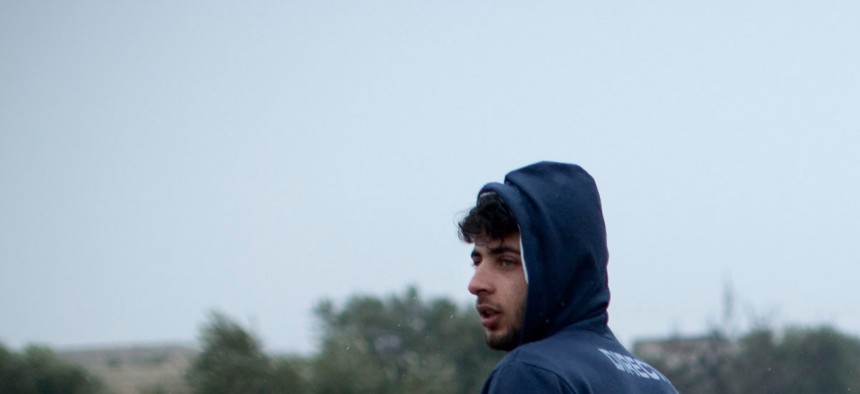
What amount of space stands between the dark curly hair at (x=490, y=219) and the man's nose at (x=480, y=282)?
68 millimetres

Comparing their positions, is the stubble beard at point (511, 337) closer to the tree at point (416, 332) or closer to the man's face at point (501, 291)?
the man's face at point (501, 291)

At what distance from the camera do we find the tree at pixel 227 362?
40.2ft

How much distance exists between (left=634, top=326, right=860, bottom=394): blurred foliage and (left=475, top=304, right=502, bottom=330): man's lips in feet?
87.9

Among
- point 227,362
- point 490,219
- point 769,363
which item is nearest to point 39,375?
point 227,362

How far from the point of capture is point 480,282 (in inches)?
87.1

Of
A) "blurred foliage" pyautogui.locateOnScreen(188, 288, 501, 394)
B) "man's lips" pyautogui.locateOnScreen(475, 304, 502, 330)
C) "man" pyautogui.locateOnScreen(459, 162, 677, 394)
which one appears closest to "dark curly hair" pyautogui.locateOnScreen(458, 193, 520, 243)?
"man" pyautogui.locateOnScreen(459, 162, 677, 394)

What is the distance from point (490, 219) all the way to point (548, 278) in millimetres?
172

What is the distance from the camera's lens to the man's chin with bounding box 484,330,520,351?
221cm

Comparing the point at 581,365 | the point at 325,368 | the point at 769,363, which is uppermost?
the point at 325,368

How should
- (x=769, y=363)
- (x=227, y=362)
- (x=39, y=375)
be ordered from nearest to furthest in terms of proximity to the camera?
1. (x=39, y=375)
2. (x=227, y=362)
3. (x=769, y=363)

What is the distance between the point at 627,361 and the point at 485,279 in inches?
12.3

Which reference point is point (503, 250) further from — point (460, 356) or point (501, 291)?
point (460, 356)

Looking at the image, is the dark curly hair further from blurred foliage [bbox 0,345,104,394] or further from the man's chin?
blurred foliage [bbox 0,345,104,394]

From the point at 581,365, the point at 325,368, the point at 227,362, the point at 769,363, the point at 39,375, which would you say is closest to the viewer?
the point at 581,365
